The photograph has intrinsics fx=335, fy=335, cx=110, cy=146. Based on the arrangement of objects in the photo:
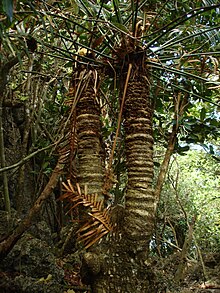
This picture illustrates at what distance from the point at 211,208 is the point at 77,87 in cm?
574

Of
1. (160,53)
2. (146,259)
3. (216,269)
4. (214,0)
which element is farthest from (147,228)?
(216,269)

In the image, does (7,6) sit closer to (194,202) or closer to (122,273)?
(122,273)

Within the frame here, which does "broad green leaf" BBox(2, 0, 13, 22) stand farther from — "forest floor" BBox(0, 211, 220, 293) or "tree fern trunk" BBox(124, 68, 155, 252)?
"forest floor" BBox(0, 211, 220, 293)

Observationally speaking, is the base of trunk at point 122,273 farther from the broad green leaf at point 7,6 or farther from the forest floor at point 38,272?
the broad green leaf at point 7,6

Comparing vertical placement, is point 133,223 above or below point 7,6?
below

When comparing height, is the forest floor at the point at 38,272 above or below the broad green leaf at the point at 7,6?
below

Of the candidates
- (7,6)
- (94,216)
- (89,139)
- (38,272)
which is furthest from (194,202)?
(7,6)

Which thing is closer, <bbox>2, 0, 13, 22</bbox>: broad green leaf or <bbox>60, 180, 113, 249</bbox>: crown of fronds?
<bbox>2, 0, 13, 22</bbox>: broad green leaf

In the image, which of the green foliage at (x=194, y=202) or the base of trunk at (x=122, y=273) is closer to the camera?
the base of trunk at (x=122, y=273)

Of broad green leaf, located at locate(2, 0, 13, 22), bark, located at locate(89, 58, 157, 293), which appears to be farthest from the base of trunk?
broad green leaf, located at locate(2, 0, 13, 22)

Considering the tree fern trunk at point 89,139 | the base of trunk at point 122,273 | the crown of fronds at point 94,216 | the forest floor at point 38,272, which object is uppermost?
the tree fern trunk at point 89,139

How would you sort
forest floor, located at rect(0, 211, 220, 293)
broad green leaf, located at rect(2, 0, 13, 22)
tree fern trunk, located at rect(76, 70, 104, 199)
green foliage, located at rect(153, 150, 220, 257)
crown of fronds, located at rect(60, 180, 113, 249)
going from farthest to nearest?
green foliage, located at rect(153, 150, 220, 257) → forest floor, located at rect(0, 211, 220, 293) → tree fern trunk, located at rect(76, 70, 104, 199) → crown of fronds, located at rect(60, 180, 113, 249) → broad green leaf, located at rect(2, 0, 13, 22)

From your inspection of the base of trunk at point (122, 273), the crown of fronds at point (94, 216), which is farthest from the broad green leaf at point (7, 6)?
the base of trunk at point (122, 273)

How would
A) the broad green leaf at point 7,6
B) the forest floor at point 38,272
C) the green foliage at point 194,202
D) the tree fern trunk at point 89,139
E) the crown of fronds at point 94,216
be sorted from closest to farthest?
1. the broad green leaf at point 7,6
2. the crown of fronds at point 94,216
3. the tree fern trunk at point 89,139
4. the forest floor at point 38,272
5. the green foliage at point 194,202
